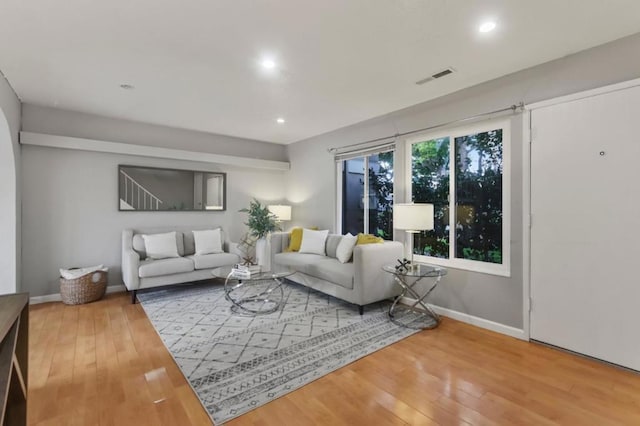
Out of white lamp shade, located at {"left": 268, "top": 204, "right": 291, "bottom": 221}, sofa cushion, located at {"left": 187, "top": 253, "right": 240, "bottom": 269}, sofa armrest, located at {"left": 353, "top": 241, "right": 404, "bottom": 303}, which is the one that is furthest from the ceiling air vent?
sofa cushion, located at {"left": 187, "top": 253, "right": 240, "bottom": 269}

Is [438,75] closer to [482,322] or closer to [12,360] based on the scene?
[482,322]

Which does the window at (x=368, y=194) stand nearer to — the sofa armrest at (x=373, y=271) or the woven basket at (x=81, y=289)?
the sofa armrest at (x=373, y=271)

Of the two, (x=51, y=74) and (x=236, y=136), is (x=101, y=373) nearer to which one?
(x=51, y=74)

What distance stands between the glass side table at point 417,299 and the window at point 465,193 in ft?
1.11

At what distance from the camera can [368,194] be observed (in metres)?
4.57

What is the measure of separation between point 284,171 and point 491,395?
491cm

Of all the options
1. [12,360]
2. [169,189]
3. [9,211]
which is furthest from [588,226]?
[9,211]

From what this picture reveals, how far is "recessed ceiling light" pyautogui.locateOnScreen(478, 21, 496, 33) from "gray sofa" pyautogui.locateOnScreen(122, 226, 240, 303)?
12.9ft

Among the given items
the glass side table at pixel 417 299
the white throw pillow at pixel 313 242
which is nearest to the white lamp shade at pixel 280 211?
the white throw pillow at pixel 313 242

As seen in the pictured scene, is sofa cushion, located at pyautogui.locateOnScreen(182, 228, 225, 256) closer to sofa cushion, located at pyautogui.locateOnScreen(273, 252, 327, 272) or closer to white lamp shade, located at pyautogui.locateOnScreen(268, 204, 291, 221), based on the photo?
sofa cushion, located at pyautogui.locateOnScreen(273, 252, 327, 272)

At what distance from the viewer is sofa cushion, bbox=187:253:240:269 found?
4222mm

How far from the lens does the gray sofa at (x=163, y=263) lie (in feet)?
12.3

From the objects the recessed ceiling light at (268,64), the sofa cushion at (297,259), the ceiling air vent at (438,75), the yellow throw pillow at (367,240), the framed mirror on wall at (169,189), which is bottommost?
the sofa cushion at (297,259)

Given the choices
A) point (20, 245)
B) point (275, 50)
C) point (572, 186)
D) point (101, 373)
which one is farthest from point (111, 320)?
point (572, 186)
